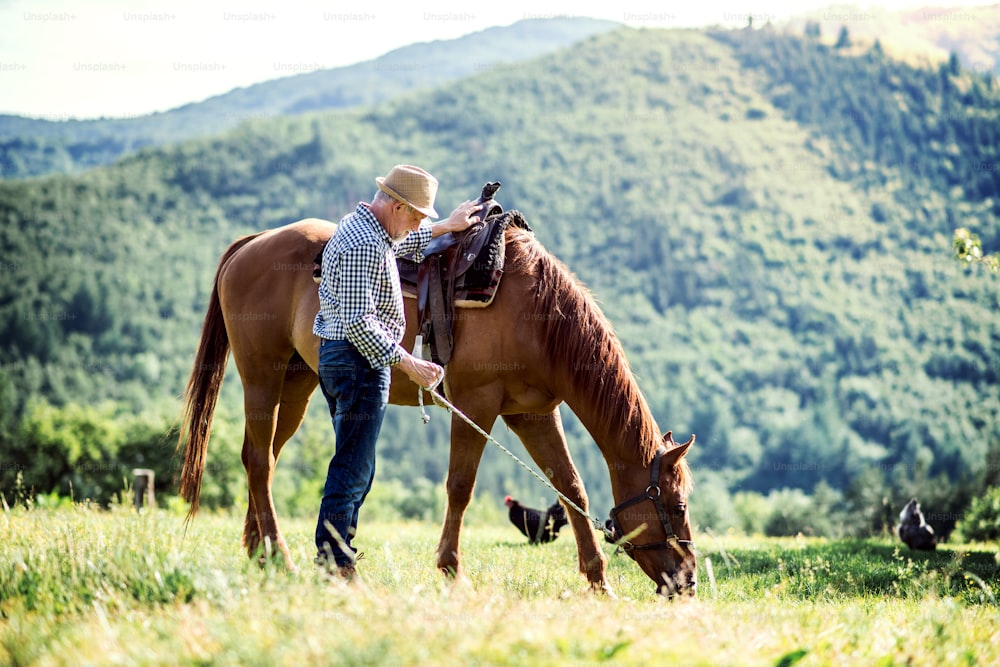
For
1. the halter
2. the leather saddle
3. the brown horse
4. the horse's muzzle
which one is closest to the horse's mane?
the brown horse

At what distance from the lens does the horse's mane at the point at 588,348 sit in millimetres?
5668

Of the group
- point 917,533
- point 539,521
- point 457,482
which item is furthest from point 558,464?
point 917,533

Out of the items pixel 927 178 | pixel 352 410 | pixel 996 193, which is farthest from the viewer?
pixel 927 178

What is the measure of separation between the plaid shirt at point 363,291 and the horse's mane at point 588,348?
1422 mm

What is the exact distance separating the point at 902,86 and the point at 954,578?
218 m

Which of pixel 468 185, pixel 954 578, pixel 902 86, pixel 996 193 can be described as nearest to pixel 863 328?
pixel 996 193

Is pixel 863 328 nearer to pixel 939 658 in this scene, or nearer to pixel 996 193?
pixel 996 193

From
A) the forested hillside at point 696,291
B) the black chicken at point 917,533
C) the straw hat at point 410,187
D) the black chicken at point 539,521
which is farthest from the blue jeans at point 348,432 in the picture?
the forested hillside at point 696,291

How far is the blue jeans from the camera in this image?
178 inches

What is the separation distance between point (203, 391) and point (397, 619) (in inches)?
181

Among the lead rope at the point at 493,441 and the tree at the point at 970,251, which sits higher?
the tree at the point at 970,251

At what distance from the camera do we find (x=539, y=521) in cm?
888

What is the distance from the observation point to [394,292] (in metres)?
4.77

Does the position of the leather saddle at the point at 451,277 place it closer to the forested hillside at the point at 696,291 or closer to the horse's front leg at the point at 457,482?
the horse's front leg at the point at 457,482
